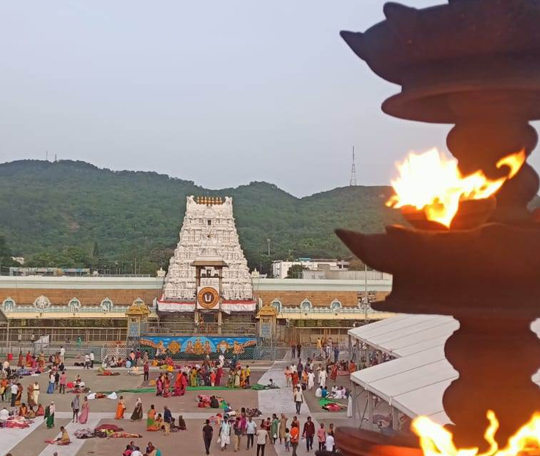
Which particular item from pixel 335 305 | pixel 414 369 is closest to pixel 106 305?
pixel 335 305

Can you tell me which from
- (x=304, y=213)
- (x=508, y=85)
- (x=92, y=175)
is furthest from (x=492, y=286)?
(x=92, y=175)

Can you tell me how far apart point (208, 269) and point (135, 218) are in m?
74.9

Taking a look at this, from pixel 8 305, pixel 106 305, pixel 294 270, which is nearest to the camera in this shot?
pixel 8 305

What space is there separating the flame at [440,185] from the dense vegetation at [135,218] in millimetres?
69348

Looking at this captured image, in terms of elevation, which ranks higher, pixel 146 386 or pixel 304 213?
pixel 304 213

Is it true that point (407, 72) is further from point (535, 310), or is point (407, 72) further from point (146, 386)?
point (146, 386)

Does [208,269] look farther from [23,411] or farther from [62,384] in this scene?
[23,411]

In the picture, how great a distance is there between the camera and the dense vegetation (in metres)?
89.7

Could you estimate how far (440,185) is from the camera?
3.16 metres

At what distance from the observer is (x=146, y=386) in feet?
78.4

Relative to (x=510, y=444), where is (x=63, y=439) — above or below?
below

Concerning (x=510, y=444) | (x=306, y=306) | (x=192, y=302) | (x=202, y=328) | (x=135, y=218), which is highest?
(x=135, y=218)

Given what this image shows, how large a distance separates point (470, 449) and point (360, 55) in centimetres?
187

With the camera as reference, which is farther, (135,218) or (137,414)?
(135,218)
